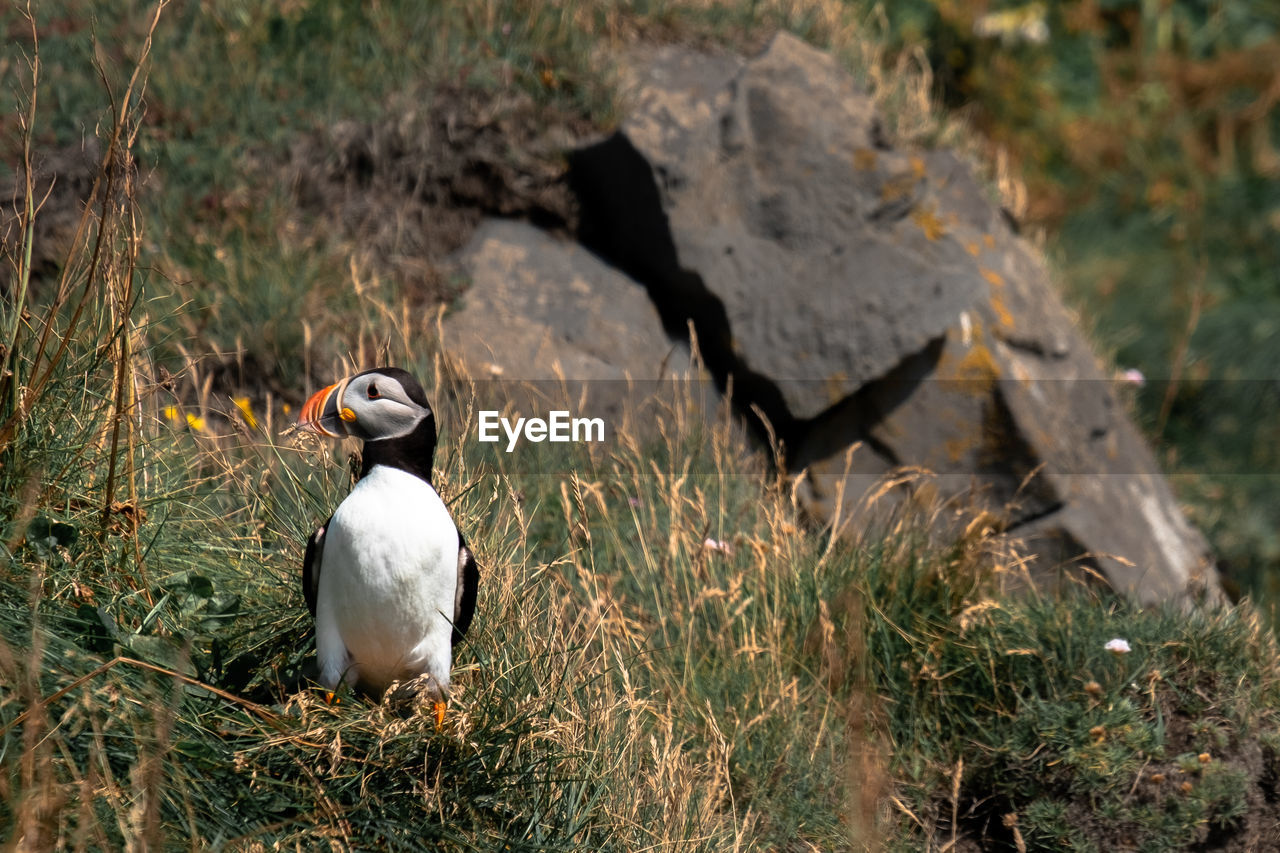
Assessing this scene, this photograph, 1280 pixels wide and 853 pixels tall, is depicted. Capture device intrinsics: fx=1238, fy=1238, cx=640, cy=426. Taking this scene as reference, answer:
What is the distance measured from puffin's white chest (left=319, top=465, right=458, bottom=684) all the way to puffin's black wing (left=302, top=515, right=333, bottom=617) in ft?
0.27

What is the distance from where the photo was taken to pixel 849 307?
5.86 metres

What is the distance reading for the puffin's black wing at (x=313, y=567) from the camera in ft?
9.43

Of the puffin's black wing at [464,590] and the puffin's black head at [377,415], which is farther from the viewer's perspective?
the puffin's black wing at [464,590]

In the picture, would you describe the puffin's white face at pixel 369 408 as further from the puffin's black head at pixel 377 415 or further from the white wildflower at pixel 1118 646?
the white wildflower at pixel 1118 646

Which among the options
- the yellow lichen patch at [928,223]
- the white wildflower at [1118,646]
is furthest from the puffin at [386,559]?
the yellow lichen patch at [928,223]

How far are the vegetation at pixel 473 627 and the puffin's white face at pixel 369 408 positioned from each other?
0.51 meters

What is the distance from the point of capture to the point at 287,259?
5355 mm

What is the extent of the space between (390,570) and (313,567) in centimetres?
30

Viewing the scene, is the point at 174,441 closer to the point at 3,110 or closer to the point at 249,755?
the point at 249,755

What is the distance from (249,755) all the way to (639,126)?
4212 millimetres

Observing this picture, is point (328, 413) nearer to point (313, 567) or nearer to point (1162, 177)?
point (313, 567)

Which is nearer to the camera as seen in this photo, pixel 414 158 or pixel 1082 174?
pixel 414 158

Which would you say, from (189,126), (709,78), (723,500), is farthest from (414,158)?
(723,500)
